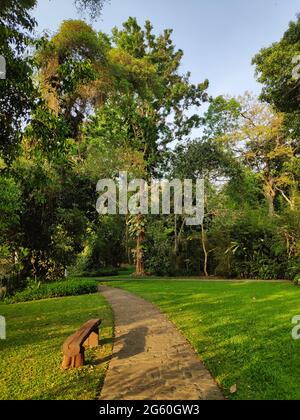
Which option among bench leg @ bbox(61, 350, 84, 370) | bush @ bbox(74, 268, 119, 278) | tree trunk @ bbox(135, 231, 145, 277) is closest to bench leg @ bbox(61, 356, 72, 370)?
bench leg @ bbox(61, 350, 84, 370)

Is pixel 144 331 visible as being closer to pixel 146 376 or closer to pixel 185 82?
pixel 146 376

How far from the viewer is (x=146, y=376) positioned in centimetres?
438

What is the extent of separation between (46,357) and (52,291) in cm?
786

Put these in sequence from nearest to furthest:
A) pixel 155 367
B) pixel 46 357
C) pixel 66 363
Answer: pixel 155 367 < pixel 66 363 < pixel 46 357

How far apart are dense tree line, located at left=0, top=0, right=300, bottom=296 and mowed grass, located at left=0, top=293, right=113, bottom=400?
166 centimetres

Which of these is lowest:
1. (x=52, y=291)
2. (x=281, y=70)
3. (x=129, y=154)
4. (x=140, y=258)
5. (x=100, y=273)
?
(x=100, y=273)

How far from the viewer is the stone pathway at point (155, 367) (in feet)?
12.7

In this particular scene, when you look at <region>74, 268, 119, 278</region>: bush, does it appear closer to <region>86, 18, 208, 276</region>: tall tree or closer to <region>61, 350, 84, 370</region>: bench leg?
<region>86, 18, 208, 276</region>: tall tree

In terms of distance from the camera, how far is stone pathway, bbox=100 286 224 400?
3875mm

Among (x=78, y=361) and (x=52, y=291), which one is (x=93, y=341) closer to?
(x=78, y=361)

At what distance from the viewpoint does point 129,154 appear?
23812 mm

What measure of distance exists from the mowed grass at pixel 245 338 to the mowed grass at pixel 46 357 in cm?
148

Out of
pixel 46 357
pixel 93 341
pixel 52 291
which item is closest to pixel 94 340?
pixel 93 341

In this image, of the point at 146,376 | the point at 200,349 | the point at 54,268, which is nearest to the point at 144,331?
the point at 200,349
